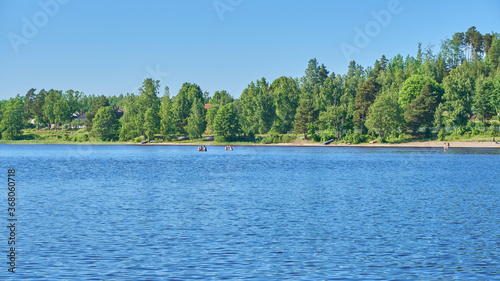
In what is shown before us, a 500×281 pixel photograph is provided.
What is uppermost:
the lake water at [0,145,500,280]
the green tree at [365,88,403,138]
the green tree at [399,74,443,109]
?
the green tree at [399,74,443,109]

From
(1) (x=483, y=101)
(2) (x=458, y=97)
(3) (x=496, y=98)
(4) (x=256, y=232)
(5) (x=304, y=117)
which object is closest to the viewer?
(4) (x=256, y=232)

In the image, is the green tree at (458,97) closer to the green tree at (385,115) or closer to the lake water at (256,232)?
the green tree at (385,115)

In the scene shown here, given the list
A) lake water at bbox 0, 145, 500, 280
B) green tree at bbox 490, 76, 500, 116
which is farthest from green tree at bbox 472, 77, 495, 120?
lake water at bbox 0, 145, 500, 280

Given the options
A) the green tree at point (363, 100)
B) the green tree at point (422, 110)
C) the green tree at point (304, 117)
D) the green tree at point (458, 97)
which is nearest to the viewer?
the green tree at point (458, 97)

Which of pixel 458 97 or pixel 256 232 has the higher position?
pixel 458 97

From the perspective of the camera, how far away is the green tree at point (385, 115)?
169m

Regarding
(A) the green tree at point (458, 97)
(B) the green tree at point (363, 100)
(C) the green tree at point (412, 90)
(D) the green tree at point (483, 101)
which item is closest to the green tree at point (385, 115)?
(B) the green tree at point (363, 100)

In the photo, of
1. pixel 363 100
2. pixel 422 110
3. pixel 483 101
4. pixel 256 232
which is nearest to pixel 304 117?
pixel 363 100

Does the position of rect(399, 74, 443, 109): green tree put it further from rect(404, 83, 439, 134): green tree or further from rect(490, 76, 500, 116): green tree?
rect(490, 76, 500, 116): green tree

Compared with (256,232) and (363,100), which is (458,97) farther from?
(256,232)

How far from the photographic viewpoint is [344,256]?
2650 cm

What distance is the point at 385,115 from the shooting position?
169 meters

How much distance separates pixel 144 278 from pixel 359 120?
6650 inches

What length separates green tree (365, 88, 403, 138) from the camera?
169 metres
